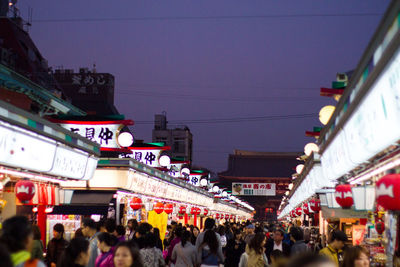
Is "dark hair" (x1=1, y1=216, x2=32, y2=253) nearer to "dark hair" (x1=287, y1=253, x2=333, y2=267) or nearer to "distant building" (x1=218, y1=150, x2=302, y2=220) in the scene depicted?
"dark hair" (x1=287, y1=253, x2=333, y2=267)

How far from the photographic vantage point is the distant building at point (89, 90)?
51144 mm

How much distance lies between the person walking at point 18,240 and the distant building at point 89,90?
4575 centimetres

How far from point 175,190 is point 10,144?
20.7m

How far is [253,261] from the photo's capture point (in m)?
10.4

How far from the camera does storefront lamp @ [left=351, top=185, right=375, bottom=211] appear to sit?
418 inches

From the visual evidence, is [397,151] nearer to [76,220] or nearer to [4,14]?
[76,220]

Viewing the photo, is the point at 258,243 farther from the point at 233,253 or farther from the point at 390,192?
the point at 390,192

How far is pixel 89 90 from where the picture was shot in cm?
5200

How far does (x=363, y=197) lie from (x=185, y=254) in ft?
13.0

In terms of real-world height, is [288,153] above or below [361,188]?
above

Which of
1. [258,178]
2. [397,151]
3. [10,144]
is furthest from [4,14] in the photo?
Answer: [258,178]

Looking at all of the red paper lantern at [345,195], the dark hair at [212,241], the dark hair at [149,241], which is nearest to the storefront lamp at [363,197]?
the red paper lantern at [345,195]

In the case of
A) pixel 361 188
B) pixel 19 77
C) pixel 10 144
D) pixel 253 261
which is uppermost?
pixel 19 77

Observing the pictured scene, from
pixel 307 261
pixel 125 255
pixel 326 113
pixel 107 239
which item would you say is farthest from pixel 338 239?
pixel 326 113
